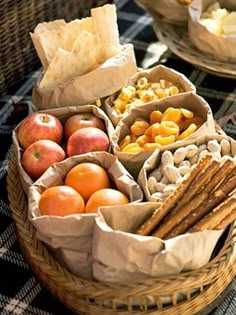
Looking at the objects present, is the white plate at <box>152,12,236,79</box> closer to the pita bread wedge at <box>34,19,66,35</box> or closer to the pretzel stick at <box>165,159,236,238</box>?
the pita bread wedge at <box>34,19,66,35</box>

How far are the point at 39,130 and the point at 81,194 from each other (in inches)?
6.1

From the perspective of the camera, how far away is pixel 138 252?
750 mm

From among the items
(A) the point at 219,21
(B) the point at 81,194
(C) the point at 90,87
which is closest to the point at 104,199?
(B) the point at 81,194

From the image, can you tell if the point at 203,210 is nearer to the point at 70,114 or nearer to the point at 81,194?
the point at 81,194

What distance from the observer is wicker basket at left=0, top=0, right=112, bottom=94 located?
1.19 meters

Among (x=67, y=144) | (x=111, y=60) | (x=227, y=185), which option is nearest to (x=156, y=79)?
(x=111, y=60)

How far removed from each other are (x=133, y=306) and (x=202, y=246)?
0.38 feet

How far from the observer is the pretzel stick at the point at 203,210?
2.58 feet

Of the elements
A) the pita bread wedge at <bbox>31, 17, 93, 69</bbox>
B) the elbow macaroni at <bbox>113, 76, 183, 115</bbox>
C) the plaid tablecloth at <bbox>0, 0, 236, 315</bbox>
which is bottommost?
the plaid tablecloth at <bbox>0, 0, 236, 315</bbox>

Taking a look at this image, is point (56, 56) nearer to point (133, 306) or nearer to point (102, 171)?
point (102, 171)

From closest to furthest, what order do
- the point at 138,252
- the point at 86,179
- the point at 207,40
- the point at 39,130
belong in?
the point at 138,252, the point at 86,179, the point at 39,130, the point at 207,40

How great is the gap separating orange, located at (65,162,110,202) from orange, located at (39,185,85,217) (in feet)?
0.07

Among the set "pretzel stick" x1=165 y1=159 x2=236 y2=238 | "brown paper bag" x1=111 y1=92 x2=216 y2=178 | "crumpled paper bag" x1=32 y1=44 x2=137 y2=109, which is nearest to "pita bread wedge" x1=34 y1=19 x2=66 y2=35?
"crumpled paper bag" x1=32 y1=44 x2=137 y2=109

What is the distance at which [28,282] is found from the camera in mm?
A: 901
